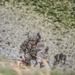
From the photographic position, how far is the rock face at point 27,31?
4828mm

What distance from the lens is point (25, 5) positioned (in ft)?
18.3

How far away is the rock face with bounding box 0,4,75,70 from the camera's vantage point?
15.8 feet

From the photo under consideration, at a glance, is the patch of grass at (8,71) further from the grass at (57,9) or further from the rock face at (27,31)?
the grass at (57,9)

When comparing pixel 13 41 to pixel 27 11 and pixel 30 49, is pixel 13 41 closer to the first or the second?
pixel 27 11

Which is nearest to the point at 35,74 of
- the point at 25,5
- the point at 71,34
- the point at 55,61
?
the point at 55,61

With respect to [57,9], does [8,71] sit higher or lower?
higher

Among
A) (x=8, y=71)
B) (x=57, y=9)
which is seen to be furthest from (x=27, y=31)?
(x=8, y=71)

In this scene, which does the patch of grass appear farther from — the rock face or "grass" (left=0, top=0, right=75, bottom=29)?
"grass" (left=0, top=0, right=75, bottom=29)

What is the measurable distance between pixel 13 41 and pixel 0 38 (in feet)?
0.63

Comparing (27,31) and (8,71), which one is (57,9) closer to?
(27,31)

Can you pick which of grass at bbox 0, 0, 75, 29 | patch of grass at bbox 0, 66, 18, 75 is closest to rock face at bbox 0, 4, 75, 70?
grass at bbox 0, 0, 75, 29

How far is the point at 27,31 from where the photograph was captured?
513 centimetres

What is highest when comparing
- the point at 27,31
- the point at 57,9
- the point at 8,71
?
the point at 8,71

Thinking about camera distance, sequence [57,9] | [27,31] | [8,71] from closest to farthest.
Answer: [8,71] → [27,31] → [57,9]
